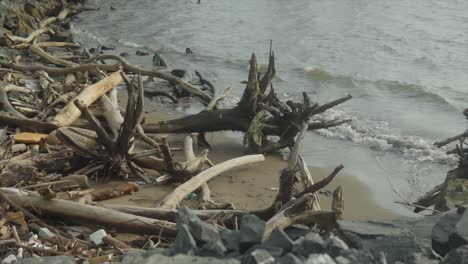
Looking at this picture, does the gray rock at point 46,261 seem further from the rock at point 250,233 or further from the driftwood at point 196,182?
the driftwood at point 196,182

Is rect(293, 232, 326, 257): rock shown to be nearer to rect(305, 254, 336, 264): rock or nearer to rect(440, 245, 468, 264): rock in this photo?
rect(305, 254, 336, 264): rock

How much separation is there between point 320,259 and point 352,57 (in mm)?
12522

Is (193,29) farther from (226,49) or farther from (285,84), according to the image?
(285,84)

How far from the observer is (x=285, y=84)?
41.8ft

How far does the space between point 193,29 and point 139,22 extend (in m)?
2.44

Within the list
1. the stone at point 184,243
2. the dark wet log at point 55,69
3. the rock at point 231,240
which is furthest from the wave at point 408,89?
the stone at point 184,243

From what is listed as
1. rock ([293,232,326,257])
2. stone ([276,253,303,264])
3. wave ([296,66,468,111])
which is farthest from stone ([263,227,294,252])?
wave ([296,66,468,111])

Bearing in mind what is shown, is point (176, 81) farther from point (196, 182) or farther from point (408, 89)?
point (408, 89)

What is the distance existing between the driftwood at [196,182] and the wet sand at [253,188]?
18 centimetres

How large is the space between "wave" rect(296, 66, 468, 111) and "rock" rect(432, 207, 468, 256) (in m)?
7.62

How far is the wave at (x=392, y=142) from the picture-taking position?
8242mm

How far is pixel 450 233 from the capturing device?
3531mm

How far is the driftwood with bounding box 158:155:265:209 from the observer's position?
5531mm

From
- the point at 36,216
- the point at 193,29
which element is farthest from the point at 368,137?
the point at 193,29
